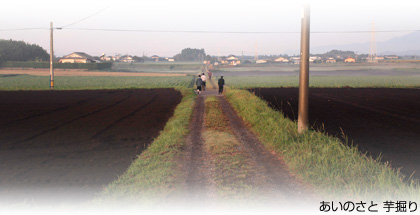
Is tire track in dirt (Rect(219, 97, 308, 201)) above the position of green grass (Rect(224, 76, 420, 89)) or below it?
below

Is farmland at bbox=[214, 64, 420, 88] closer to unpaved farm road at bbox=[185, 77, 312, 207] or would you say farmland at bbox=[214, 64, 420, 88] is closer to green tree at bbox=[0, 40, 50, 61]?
unpaved farm road at bbox=[185, 77, 312, 207]

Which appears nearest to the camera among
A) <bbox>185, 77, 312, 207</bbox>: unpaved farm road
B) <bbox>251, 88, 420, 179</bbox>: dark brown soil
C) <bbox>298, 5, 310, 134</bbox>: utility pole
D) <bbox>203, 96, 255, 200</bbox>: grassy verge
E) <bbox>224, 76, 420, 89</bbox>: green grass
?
<bbox>185, 77, 312, 207</bbox>: unpaved farm road

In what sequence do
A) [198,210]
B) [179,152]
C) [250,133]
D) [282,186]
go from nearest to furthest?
[198,210] < [282,186] < [179,152] < [250,133]

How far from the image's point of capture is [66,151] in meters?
10.6

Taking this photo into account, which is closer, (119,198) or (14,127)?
(119,198)

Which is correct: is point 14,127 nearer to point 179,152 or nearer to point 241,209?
point 179,152

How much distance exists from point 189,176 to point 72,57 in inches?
5894

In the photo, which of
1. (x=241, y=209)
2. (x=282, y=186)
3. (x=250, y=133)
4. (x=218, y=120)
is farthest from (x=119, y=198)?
(x=218, y=120)

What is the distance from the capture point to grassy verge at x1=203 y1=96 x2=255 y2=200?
6695mm

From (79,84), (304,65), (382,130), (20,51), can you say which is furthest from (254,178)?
(20,51)

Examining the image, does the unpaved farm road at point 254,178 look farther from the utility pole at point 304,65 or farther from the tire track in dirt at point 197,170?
Answer: the utility pole at point 304,65

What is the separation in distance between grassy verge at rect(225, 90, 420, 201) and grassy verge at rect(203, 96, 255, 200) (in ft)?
3.46

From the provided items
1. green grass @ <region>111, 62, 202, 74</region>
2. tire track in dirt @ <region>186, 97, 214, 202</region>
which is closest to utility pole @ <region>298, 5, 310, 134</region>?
tire track in dirt @ <region>186, 97, 214, 202</region>

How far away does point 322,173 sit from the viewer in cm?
736
